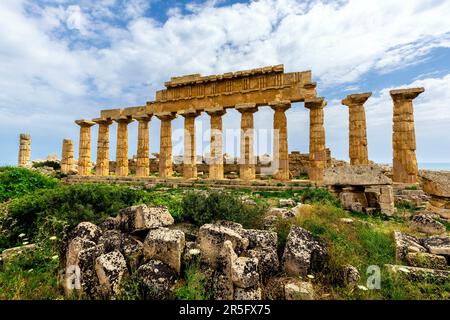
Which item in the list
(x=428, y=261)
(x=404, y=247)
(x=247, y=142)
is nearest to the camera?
(x=428, y=261)

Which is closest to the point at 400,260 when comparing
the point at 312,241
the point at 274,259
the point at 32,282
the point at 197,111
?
the point at 312,241

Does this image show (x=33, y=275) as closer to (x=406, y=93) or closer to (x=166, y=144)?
(x=166, y=144)

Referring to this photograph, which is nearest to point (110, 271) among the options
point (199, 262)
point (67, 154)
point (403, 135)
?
point (199, 262)

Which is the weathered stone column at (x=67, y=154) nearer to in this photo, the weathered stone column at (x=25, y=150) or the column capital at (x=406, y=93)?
the weathered stone column at (x=25, y=150)

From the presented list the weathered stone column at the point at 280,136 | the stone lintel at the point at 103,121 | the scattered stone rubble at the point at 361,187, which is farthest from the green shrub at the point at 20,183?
the weathered stone column at the point at 280,136

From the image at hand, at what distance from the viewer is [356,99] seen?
15.4 meters

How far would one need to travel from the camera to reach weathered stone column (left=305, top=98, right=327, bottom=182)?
1513 centimetres

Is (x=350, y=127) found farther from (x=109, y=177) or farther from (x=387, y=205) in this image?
(x=109, y=177)

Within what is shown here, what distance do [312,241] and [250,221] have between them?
1.66 metres

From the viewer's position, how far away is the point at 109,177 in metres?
19.8

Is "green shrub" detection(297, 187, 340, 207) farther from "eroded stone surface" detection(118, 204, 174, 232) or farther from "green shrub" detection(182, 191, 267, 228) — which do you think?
"eroded stone surface" detection(118, 204, 174, 232)

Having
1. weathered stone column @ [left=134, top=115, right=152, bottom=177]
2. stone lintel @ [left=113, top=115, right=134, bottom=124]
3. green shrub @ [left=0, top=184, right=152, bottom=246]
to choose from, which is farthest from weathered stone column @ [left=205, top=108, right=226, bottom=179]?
green shrub @ [left=0, top=184, right=152, bottom=246]

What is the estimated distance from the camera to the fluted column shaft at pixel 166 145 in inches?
742

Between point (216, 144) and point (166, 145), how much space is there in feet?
13.7
